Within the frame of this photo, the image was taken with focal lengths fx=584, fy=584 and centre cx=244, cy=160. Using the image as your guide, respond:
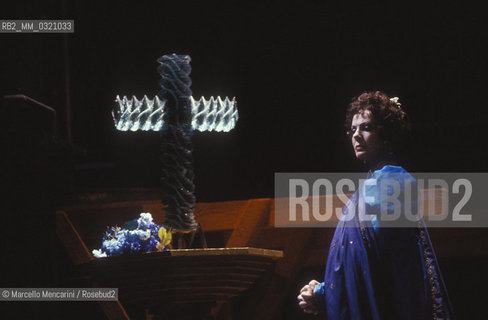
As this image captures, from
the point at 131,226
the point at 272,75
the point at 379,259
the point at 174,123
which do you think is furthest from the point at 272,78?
the point at 379,259

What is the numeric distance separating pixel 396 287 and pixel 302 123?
174 centimetres

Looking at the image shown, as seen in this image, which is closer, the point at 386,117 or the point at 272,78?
the point at 386,117

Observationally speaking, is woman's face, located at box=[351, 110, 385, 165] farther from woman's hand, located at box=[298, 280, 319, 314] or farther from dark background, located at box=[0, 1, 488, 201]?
dark background, located at box=[0, 1, 488, 201]

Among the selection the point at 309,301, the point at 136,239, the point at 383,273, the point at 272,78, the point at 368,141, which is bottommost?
the point at 309,301

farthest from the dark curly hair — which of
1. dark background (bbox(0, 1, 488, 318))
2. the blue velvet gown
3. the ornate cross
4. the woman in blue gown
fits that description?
dark background (bbox(0, 1, 488, 318))

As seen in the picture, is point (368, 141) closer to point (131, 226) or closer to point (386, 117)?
point (386, 117)

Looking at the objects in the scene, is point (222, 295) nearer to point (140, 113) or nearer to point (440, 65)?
point (140, 113)

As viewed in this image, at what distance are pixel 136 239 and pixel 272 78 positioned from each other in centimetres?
180

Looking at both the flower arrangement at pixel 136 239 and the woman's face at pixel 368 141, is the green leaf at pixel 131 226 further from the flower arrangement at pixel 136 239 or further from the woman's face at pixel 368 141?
the woman's face at pixel 368 141

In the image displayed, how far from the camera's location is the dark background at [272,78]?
3.75 meters

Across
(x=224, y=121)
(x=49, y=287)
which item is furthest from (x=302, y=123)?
(x=49, y=287)

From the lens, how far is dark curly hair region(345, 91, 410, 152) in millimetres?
2586

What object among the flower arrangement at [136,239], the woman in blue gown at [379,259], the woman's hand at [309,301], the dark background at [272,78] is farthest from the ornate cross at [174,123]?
the dark background at [272,78]

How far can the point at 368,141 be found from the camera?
258cm
